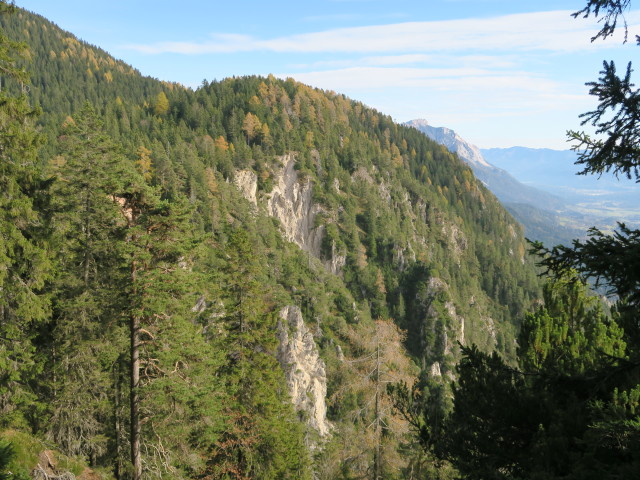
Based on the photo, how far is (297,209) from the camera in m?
96.0

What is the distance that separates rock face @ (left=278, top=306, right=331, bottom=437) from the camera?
42812 mm

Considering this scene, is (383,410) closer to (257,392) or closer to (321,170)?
(257,392)

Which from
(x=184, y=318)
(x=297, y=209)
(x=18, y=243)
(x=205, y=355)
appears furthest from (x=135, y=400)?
(x=297, y=209)

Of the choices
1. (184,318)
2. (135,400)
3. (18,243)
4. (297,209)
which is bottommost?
(135,400)

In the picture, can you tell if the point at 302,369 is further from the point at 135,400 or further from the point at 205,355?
the point at 135,400

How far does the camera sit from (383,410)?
18328 mm

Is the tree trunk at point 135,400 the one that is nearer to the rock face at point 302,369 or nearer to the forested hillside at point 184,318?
the forested hillside at point 184,318

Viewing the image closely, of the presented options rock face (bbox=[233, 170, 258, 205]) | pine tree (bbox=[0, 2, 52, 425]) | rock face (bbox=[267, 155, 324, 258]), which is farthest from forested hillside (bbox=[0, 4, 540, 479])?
rock face (bbox=[267, 155, 324, 258])

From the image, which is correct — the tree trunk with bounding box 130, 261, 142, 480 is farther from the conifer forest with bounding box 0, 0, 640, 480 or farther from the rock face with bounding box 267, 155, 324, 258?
the rock face with bounding box 267, 155, 324, 258

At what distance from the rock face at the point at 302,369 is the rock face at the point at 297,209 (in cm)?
4518

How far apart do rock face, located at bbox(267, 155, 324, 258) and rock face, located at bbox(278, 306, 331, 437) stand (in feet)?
148

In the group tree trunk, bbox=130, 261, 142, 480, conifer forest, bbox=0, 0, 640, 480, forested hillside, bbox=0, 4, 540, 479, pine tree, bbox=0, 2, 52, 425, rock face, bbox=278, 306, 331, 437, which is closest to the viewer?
conifer forest, bbox=0, 0, 640, 480

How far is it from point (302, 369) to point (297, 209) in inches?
2163

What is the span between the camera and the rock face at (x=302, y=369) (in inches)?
1686
